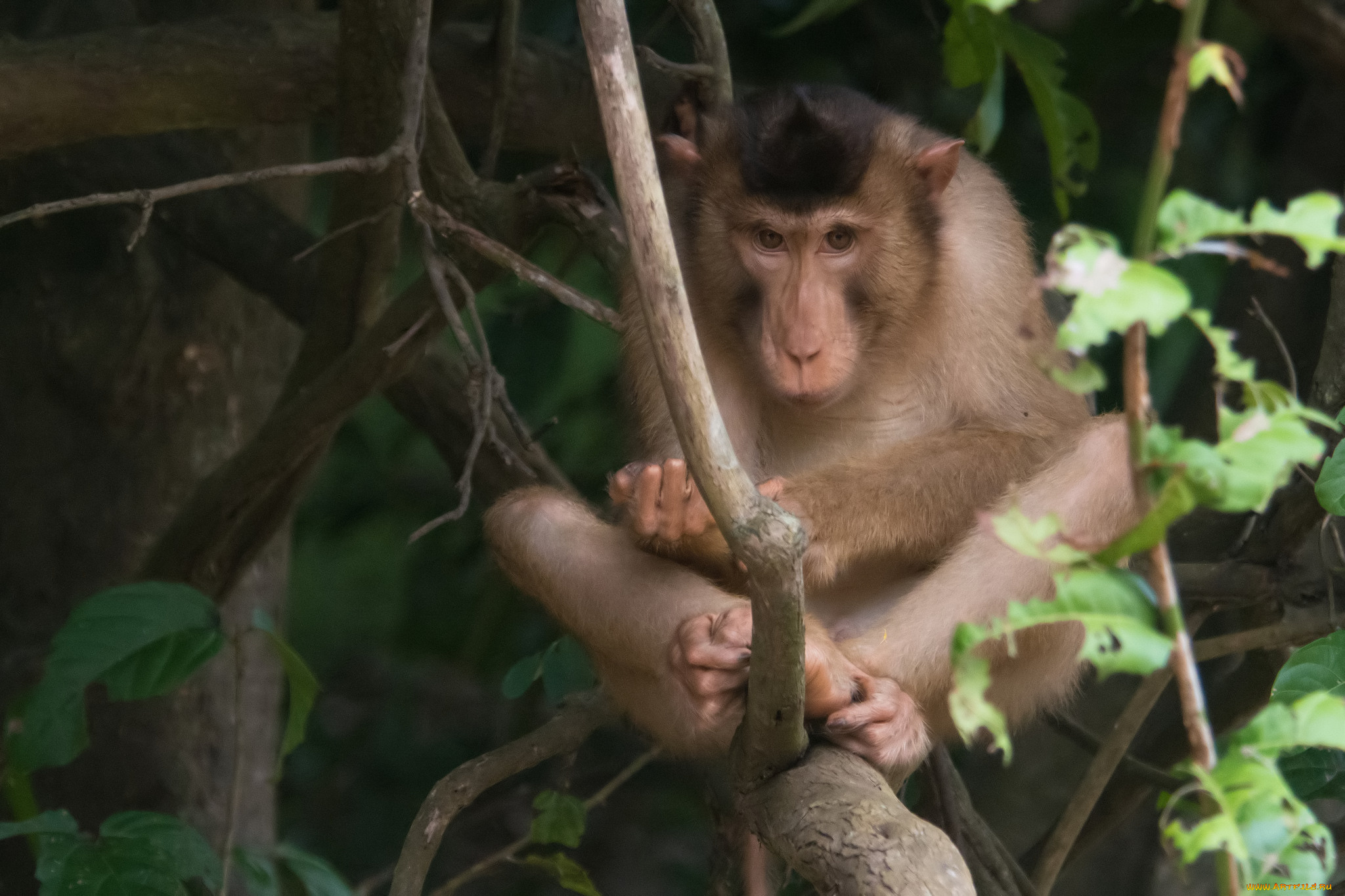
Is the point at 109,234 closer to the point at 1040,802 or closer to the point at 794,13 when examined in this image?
the point at 794,13

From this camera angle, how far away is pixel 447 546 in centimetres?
544

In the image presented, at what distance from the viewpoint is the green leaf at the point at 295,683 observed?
3.03 meters

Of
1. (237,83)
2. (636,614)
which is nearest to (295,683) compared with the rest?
(636,614)

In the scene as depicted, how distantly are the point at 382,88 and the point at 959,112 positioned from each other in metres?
2.03

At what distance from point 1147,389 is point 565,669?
239 cm

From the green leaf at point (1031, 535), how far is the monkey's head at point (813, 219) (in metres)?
1.61

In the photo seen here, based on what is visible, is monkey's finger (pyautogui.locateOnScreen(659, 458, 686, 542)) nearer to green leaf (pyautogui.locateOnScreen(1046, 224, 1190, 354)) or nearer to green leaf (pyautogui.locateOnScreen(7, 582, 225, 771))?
green leaf (pyautogui.locateOnScreen(7, 582, 225, 771))

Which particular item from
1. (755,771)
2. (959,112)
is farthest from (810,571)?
(959,112)

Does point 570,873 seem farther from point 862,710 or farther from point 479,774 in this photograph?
point 862,710

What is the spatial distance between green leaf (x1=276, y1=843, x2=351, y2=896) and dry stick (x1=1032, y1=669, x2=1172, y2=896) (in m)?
1.66

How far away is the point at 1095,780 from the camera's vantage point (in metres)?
3.48

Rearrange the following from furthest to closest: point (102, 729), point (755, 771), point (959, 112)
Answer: point (959, 112), point (102, 729), point (755, 771)

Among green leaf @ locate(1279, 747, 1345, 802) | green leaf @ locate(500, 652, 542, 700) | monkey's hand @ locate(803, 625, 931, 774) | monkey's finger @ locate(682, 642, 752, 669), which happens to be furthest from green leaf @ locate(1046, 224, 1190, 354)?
green leaf @ locate(500, 652, 542, 700)

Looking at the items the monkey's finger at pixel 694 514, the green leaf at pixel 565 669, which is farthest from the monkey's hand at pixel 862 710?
the green leaf at pixel 565 669
